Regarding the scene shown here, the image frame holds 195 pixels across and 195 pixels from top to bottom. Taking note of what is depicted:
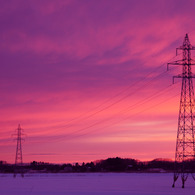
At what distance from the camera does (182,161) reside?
4853 cm

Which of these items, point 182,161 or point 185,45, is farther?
point 185,45

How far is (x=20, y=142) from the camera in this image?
102312mm
